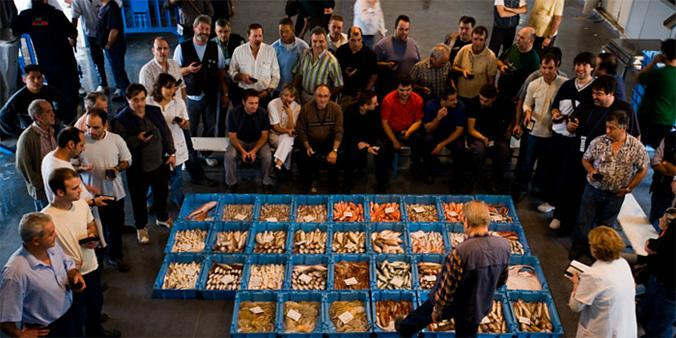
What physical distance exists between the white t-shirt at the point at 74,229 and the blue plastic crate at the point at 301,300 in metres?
1.52

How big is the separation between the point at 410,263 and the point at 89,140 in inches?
119

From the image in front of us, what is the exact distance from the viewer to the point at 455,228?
19.0 ft

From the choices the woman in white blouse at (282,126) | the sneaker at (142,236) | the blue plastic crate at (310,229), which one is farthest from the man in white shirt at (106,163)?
the woman in white blouse at (282,126)

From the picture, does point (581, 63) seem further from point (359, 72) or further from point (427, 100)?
point (359, 72)

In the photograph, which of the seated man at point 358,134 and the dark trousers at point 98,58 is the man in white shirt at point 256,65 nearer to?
the seated man at point 358,134

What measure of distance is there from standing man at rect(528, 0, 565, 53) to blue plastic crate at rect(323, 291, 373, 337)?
16.0 feet

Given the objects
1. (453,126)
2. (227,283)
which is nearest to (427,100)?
(453,126)

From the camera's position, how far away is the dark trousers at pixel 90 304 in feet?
13.6

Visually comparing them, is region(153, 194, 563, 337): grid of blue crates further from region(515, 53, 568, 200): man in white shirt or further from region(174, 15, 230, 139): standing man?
region(174, 15, 230, 139): standing man

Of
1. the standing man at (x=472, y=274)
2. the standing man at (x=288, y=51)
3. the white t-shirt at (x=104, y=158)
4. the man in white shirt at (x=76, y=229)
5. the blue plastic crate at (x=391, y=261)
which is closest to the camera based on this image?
the standing man at (x=472, y=274)

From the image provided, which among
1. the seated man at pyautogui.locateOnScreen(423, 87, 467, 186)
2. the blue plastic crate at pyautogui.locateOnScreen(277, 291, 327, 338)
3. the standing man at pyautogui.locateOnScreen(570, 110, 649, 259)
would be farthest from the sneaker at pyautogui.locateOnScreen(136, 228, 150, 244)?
the standing man at pyautogui.locateOnScreen(570, 110, 649, 259)

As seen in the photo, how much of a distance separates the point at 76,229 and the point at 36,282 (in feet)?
1.87

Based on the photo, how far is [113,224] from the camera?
527cm

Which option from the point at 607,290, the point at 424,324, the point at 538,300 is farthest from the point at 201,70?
the point at 607,290
